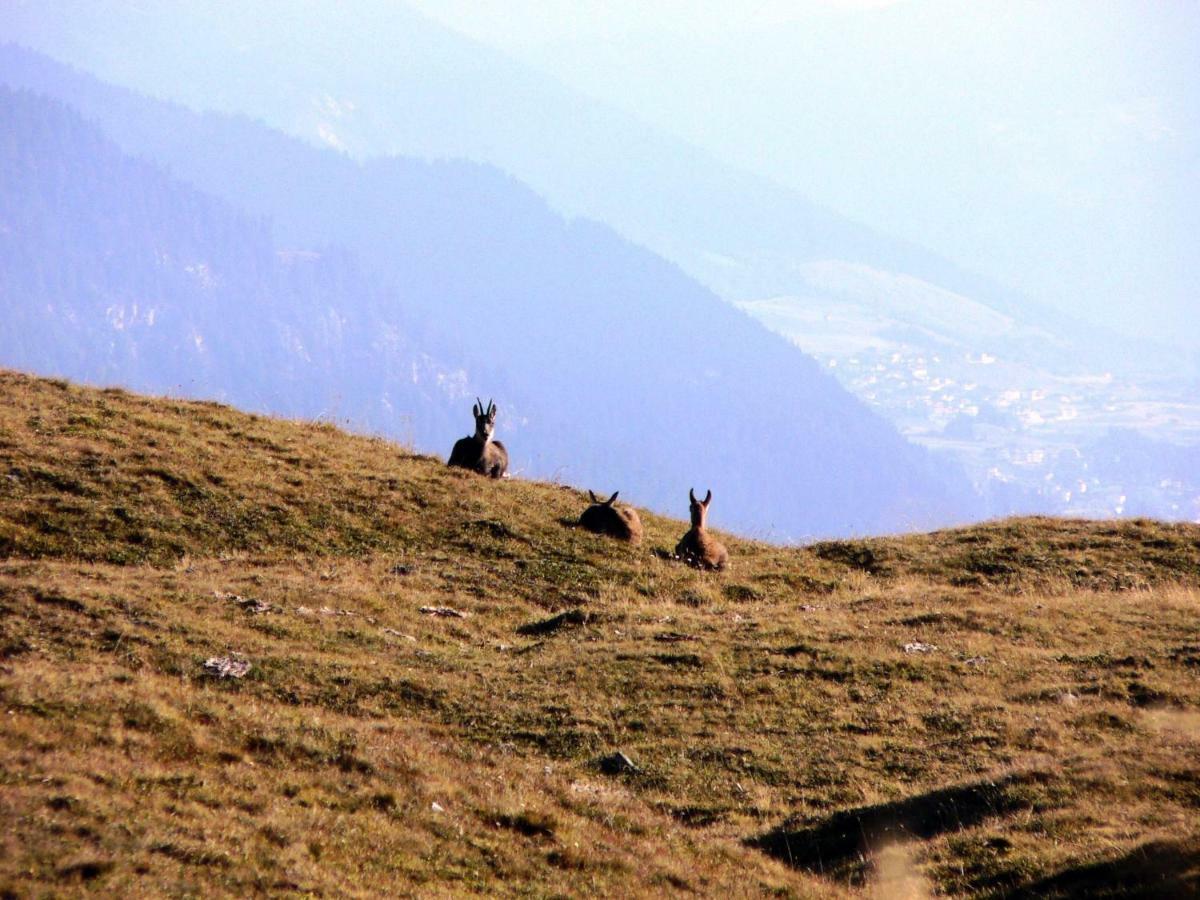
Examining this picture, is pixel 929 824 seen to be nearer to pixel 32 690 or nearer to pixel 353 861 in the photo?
pixel 353 861

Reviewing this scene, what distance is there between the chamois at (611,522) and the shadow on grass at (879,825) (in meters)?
14.3

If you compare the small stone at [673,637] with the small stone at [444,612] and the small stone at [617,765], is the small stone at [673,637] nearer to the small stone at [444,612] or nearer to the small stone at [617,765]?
the small stone at [444,612]

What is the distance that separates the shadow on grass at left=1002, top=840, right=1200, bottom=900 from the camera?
1050 cm

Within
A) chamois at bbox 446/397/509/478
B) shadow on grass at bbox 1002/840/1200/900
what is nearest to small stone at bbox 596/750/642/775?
shadow on grass at bbox 1002/840/1200/900

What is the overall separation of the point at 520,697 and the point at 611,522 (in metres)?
11.4

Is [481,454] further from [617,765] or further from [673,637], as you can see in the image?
[617,765]

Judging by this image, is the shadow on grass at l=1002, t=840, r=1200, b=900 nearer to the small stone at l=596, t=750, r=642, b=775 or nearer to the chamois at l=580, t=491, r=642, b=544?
the small stone at l=596, t=750, r=642, b=775

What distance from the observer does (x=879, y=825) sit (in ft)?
43.2

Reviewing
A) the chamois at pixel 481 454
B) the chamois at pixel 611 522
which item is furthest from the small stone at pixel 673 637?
the chamois at pixel 481 454

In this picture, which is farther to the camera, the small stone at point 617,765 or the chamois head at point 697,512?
the chamois head at point 697,512

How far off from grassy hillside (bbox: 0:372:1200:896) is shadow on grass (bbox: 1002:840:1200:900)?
37 millimetres

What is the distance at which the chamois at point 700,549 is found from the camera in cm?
2722

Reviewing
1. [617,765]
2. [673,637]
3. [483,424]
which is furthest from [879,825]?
[483,424]

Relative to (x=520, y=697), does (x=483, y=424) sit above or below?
Result: above
